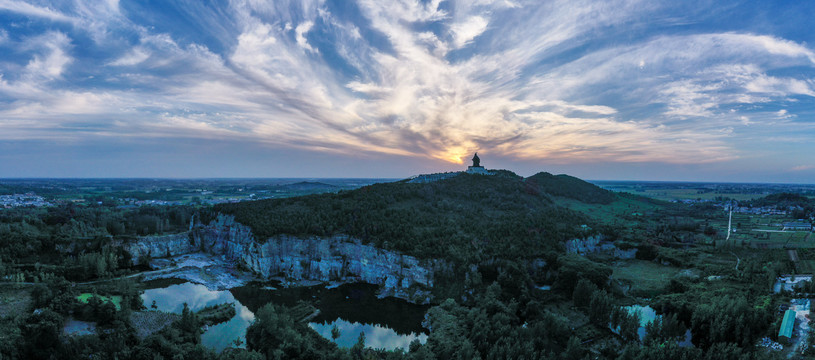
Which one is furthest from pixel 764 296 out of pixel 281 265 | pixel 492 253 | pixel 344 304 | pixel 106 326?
Answer: pixel 106 326

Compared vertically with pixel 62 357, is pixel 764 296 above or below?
above

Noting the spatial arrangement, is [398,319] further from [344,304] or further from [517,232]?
[517,232]

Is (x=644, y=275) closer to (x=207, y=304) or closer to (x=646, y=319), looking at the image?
(x=646, y=319)

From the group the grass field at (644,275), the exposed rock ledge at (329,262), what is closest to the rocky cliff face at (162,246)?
the exposed rock ledge at (329,262)

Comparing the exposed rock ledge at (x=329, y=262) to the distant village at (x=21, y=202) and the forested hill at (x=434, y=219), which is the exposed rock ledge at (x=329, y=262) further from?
the distant village at (x=21, y=202)

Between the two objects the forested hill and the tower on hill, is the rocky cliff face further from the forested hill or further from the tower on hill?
the tower on hill

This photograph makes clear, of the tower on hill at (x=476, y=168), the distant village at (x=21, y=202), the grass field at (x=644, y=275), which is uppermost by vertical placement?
the tower on hill at (x=476, y=168)
